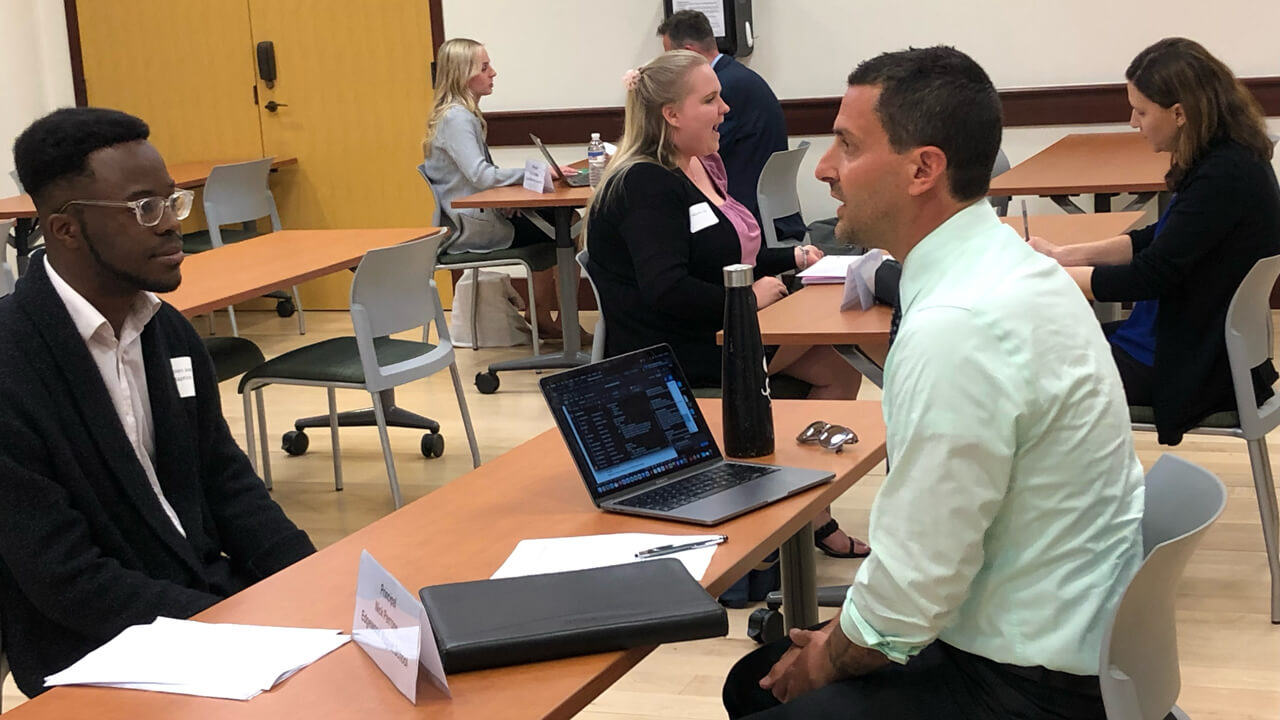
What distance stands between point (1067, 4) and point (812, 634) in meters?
5.38

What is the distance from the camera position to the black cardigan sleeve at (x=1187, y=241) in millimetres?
3191

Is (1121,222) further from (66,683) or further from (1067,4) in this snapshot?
(66,683)

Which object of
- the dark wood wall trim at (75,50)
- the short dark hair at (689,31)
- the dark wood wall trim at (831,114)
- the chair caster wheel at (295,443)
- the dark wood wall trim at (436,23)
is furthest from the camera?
the dark wood wall trim at (75,50)

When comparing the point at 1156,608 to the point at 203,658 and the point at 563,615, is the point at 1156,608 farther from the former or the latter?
the point at 203,658

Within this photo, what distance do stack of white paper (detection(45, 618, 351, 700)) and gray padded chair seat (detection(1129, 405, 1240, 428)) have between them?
225 cm

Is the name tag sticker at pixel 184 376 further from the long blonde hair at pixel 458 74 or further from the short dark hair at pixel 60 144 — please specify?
the long blonde hair at pixel 458 74

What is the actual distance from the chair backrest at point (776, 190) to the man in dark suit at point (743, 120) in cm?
5

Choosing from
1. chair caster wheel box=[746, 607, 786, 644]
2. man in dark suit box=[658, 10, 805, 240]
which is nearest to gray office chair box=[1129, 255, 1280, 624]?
chair caster wheel box=[746, 607, 786, 644]

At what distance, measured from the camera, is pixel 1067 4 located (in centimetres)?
642

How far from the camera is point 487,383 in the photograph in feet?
18.7

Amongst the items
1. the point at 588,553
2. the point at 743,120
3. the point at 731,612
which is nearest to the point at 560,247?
the point at 743,120

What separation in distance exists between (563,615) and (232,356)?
312cm

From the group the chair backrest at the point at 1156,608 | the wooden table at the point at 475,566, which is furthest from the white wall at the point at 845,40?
the chair backrest at the point at 1156,608

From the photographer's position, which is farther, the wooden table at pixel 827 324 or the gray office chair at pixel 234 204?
the gray office chair at pixel 234 204
